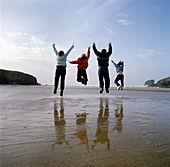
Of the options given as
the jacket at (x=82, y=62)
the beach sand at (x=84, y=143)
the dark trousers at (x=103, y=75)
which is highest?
the jacket at (x=82, y=62)

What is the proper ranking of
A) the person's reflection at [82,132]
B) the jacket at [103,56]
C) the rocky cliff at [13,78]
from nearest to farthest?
the person's reflection at [82,132] → the jacket at [103,56] → the rocky cliff at [13,78]

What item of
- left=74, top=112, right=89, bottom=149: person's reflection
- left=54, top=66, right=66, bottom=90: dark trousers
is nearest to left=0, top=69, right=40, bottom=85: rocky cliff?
left=54, top=66, right=66, bottom=90: dark trousers

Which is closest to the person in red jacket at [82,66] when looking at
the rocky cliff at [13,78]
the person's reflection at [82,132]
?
the person's reflection at [82,132]

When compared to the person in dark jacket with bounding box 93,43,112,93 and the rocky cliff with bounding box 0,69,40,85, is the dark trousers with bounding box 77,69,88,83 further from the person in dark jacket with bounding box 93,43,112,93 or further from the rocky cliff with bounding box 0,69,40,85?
the rocky cliff with bounding box 0,69,40,85

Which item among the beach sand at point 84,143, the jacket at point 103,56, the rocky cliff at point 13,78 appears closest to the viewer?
the beach sand at point 84,143

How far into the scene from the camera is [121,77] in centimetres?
1565

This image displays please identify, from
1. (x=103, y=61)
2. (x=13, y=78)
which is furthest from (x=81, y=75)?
(x=13, y=78)

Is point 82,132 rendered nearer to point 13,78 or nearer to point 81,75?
point 81,75

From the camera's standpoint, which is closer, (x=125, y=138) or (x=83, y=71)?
(x=125, y=138)

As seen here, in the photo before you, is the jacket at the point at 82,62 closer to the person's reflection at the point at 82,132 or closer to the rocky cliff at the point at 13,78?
the person's reflection at the point at 82,132

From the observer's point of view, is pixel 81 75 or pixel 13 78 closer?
pixel 81 75

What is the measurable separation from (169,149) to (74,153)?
4.36ft

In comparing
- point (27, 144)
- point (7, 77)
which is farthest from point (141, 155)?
point (7, 77)

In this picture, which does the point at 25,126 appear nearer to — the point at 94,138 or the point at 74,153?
the point at 94,138
